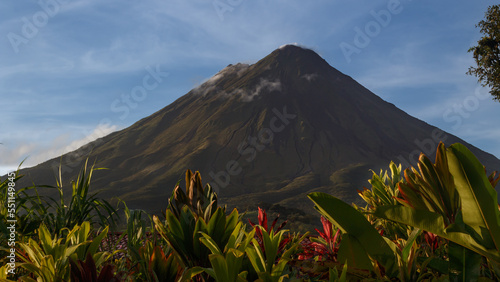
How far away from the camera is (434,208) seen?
1.62 meters

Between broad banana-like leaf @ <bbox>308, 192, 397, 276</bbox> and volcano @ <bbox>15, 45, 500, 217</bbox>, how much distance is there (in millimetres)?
55285

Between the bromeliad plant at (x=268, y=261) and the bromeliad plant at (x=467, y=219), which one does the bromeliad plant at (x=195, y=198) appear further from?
the bromeliad plant at (x=467, y=219)

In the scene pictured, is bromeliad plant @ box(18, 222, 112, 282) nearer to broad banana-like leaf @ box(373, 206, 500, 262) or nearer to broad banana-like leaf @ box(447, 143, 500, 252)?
broad banana-like leaf @ box(373, 206, 500, 262)

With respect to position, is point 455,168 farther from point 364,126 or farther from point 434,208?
point 364,126

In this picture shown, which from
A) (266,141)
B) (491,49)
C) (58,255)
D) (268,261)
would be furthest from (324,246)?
(266,141)

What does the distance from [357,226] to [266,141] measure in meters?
99.7

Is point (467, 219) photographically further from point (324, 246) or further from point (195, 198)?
point (195, 198)

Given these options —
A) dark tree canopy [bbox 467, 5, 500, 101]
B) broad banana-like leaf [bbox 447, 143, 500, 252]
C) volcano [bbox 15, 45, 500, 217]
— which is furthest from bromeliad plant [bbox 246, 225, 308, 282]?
volcano [bbox 15, 45, 500, 217]

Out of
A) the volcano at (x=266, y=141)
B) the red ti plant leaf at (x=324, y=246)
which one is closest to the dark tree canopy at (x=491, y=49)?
the red ti plant leaf at (x=324, y=246)

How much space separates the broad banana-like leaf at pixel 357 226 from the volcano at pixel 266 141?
55285 millimetres

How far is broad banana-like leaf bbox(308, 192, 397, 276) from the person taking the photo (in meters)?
1.20

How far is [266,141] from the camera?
101 meters

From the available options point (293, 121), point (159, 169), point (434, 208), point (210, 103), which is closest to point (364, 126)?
point (293, 121)

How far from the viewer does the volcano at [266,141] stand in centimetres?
7588
